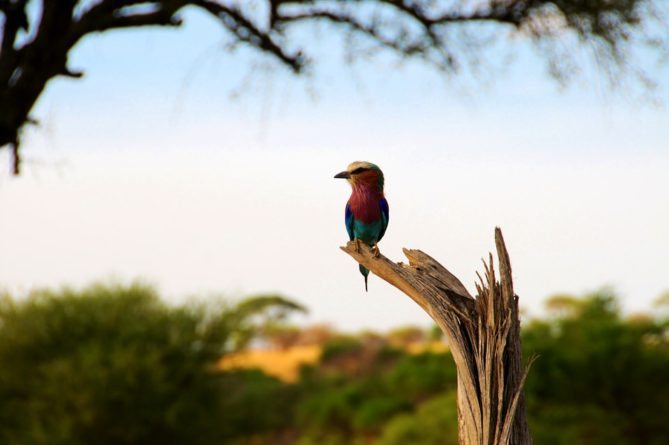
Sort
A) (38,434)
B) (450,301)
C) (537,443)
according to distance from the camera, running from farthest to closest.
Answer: (38,434) → (537,443) → (450,301)

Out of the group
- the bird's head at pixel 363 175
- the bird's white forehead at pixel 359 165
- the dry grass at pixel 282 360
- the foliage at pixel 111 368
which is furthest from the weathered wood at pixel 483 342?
the dry grass at pixel 282 360

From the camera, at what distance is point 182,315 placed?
64.4 feet

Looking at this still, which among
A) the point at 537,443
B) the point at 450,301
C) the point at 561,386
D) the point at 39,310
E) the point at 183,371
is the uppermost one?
A: the point at 39,310

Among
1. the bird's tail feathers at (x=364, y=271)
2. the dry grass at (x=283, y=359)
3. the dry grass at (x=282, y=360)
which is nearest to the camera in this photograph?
the bird's tail feathers at (x=364, y=271)

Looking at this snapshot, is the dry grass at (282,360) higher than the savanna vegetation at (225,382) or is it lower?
higher

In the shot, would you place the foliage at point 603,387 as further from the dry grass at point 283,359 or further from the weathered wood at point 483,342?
the weathered wood at point 483,342

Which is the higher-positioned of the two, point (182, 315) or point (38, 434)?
point (182, 315)

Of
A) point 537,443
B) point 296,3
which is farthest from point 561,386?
point 296,3

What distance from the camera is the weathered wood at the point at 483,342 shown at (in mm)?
4531

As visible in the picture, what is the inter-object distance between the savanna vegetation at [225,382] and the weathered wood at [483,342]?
11.1 metres

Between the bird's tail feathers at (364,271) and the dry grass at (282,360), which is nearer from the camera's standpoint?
the bird's tail feathers at (364,271)

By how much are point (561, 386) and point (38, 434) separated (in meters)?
11.2

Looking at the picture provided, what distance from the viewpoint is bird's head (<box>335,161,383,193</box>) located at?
4633 millimetres

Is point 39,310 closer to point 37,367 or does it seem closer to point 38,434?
point 37,367
